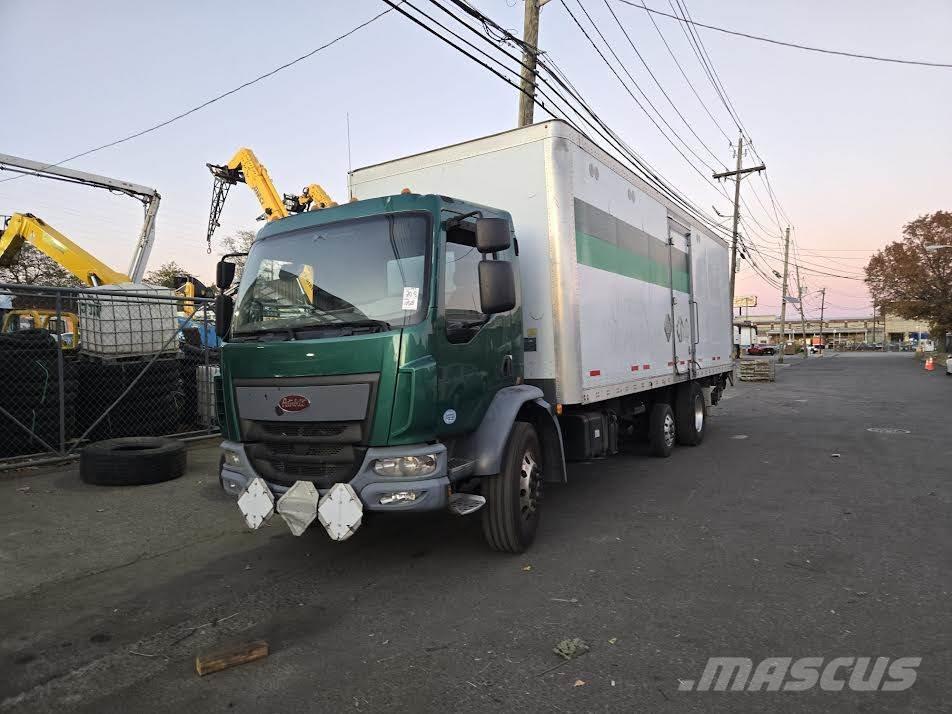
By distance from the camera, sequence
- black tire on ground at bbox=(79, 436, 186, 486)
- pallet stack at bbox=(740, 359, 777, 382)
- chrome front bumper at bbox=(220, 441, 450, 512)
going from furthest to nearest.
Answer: pallet stack at bbox=(740, 359, 777, 382) < black tire on ground at bbox=(79, 436, 186, 486) < chrome front bumper at bbox=(220, 441, 450, 512)

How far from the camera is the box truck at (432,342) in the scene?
3.93 m

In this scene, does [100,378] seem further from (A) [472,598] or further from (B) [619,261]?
(B) [619,261]

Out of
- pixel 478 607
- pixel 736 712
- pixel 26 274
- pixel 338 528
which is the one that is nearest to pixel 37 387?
pixel 338 528

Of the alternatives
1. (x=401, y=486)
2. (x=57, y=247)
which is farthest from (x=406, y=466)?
(x=57, y=247)

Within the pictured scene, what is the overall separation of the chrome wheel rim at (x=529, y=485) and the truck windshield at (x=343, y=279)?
1617 mm

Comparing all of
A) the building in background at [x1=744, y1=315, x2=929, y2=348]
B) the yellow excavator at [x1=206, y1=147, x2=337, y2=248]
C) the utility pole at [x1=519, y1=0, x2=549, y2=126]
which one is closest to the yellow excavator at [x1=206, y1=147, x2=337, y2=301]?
the yellow excavator at [x1=206, y1=147, x2=337, y2=248]

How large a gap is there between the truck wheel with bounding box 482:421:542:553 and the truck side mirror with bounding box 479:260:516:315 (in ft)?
3.44

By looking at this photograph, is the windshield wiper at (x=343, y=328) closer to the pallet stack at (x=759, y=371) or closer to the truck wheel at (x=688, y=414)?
the truck wheel at (x=688, y=414)

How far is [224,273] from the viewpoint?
5.22m

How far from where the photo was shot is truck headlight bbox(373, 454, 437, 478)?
3.90 metres

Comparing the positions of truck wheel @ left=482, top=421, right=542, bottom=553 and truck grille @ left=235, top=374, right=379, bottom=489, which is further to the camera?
truck wheel @ left=482, top=421, right=542, bottom=553

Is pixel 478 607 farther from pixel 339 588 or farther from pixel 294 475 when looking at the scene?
pixel 294 475

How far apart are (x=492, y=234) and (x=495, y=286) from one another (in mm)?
361

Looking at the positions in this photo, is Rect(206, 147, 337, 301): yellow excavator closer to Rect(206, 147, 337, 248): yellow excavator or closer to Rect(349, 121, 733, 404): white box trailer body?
Rect(206, 147, 337, 248): yellow excavator
